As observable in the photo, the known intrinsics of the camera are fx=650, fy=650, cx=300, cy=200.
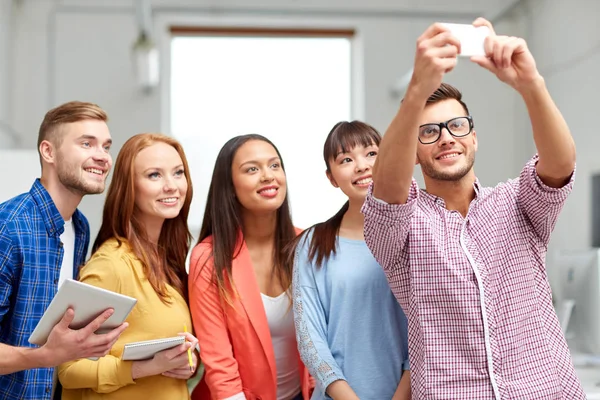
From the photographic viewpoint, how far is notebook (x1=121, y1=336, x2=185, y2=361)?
1.71m

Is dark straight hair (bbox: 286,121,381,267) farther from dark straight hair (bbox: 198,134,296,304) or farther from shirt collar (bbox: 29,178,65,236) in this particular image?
shirt collar (bbox: 29,178,65,236)

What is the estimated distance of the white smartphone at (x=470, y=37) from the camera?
4.33 feet

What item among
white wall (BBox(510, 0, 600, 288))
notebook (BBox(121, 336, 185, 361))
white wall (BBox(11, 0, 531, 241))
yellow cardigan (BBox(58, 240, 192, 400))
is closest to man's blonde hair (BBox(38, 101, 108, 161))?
yellow cardigan (BBox(58, 240, 192, 400))

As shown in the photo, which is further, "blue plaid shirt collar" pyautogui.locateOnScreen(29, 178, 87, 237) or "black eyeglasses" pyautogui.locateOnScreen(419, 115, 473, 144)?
"blue plaid shirt collar" pyautogui.locateOnScreen(29, 178, 87, 237)

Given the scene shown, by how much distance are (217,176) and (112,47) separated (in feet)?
11.6

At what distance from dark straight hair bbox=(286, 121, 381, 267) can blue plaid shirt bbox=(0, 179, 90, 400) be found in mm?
745

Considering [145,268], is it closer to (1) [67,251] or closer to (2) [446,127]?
(1) [67,251]

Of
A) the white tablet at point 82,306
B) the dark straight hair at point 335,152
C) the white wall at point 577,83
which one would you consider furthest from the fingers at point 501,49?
the white wall at point 577,83

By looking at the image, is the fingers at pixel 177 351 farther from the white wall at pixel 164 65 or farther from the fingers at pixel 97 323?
the white wall at pixel 164 65

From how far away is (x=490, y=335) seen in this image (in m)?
1.47

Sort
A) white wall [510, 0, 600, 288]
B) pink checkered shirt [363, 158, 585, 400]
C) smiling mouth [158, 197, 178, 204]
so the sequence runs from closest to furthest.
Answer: pink checkered shirt [363, 158, 585, 400], smiling mouth [158, 197, 178, 204], white wall [510, 0, 600, 288]

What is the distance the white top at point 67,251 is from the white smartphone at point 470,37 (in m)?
1.33

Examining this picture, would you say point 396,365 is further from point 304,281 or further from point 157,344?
point 157,344

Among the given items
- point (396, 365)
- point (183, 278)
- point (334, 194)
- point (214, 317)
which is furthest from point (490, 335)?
point (334, 194)
